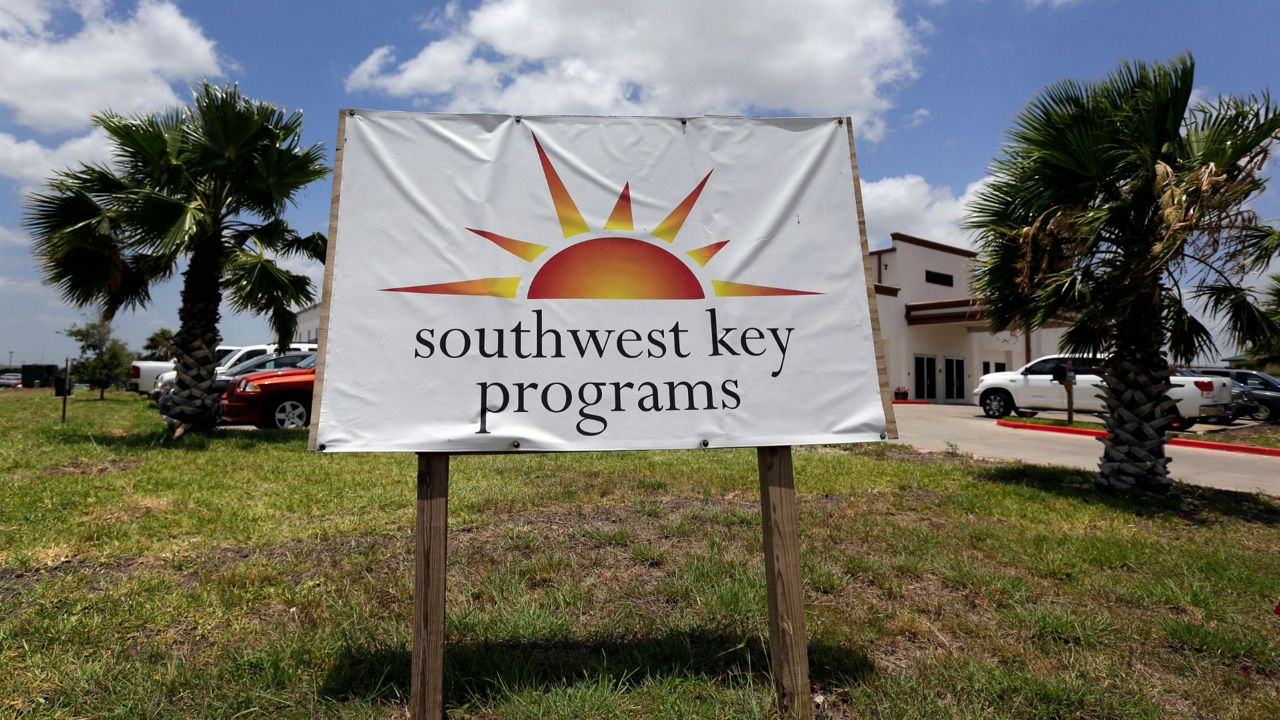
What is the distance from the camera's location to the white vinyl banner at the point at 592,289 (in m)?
2.65

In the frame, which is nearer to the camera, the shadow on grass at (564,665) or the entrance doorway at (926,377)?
the shadow on grass at (564,665)

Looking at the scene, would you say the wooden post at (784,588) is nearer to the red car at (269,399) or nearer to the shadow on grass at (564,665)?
the shadow on grass at (564,665)

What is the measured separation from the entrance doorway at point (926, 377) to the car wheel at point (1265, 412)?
1061cm

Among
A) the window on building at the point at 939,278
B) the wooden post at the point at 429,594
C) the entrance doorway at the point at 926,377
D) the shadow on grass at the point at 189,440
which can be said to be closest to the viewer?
the wooden post at the point at 429,594

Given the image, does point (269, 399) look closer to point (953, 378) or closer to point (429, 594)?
point (429, 594)

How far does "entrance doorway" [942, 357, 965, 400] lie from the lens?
96.6ft

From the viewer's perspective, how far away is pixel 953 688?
9.29 feet

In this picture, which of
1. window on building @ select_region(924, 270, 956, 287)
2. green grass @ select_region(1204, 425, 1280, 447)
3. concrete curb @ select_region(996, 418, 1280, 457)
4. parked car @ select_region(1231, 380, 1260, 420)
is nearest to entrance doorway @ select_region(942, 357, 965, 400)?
window on building @ select_region(924, 270, 956, 287)

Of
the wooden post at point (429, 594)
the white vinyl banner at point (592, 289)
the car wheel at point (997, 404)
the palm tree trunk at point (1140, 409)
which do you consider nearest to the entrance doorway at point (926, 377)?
the car wheel at point (997, 404)

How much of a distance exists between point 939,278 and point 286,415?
2715 centimetres

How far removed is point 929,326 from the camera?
28531mm

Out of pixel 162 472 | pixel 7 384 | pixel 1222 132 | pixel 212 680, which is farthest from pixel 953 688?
pixel 7 384

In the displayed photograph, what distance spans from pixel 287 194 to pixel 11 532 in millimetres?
6817

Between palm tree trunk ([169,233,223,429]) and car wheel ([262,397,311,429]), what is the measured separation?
129cm
